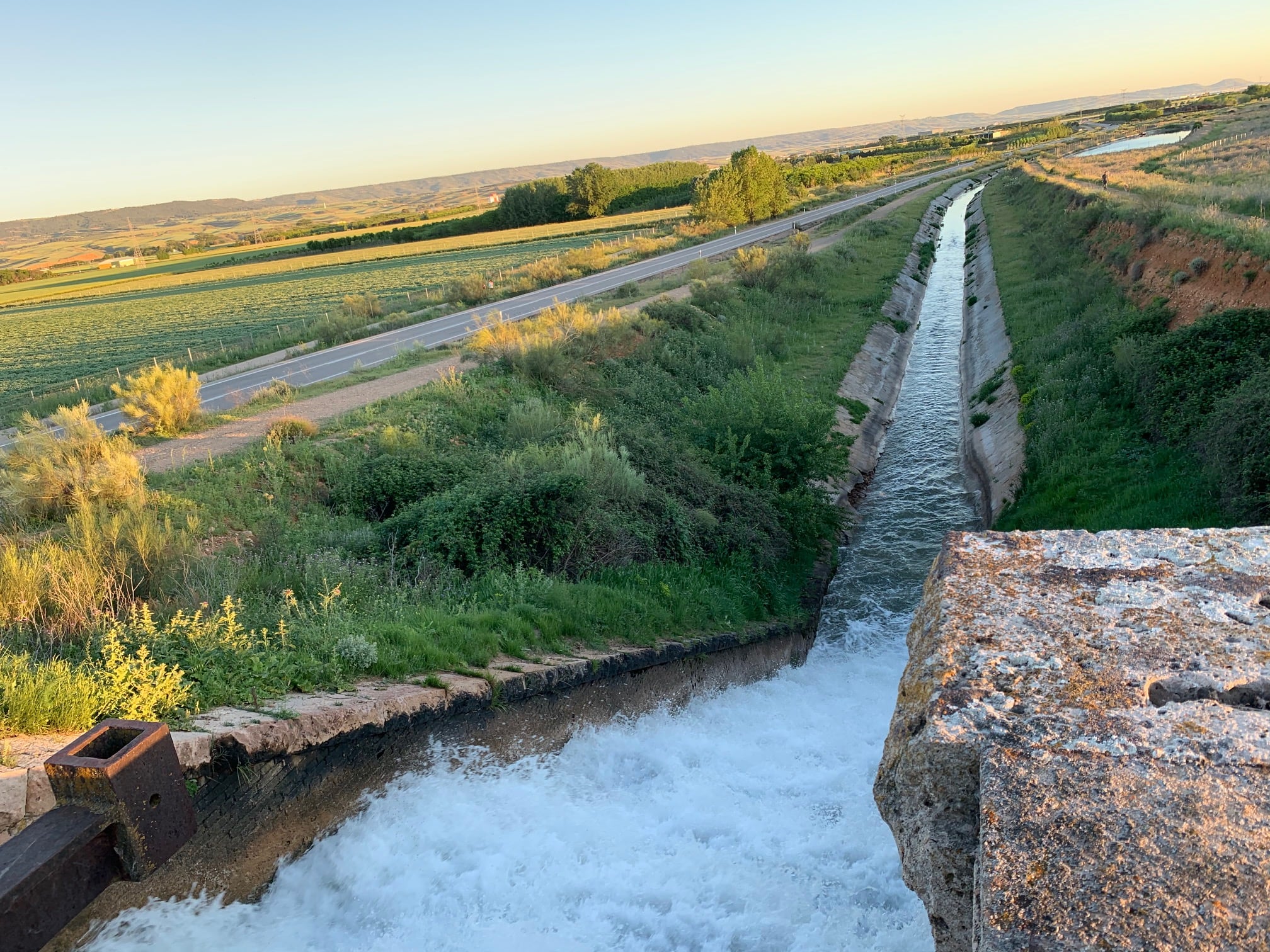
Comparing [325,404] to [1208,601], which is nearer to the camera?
[1208,601]

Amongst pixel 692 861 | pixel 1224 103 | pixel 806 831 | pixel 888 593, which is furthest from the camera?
pixel 1224 103

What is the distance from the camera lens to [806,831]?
695 cm

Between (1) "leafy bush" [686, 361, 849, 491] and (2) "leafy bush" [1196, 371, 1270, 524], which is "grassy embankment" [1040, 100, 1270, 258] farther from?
(1) "leafy bush" [686, 361, 849, 491]

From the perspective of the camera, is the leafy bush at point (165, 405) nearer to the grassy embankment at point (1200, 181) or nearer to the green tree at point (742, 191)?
the grassy embankment at point (1200, 181)

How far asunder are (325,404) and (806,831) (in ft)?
48.1

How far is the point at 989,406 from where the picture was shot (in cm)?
2233

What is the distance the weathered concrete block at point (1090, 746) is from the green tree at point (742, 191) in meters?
60.8

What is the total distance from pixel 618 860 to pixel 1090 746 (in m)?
4.19

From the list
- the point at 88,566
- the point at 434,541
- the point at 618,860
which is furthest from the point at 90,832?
the point at 434,541

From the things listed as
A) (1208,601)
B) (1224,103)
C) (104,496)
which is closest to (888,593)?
(1208,601)

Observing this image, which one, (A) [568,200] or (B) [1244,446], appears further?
(A) [568,200]

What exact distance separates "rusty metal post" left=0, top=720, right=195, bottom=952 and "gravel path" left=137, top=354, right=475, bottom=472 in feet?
33.4

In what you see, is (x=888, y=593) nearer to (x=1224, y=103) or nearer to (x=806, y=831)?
(x=806, y=831)

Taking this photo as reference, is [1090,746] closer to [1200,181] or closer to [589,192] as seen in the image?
[1200,181]
